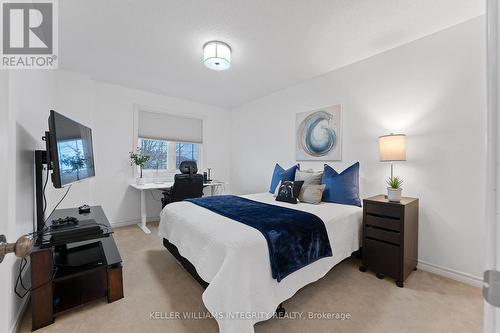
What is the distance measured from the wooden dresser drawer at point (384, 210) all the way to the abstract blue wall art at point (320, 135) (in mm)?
960

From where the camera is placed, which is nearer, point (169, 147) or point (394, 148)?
point (394, 148)

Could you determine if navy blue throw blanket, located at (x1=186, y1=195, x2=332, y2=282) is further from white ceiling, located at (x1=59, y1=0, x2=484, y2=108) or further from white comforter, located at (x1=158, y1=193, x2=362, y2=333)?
white ceiling, located at (x1=59, y1=0, x2=484, y2=108)

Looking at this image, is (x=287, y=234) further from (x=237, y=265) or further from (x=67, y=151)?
(x=67, y=151)

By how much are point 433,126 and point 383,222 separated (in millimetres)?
1142

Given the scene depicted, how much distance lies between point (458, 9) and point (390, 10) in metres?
0.59

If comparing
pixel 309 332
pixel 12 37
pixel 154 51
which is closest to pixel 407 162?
pixel 309 332

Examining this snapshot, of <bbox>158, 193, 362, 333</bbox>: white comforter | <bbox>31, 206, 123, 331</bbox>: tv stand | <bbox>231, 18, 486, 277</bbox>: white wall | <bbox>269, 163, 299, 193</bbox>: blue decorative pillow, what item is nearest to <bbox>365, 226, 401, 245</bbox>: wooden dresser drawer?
<bbox>158, 193, 362, 333</bbox>: white comforter

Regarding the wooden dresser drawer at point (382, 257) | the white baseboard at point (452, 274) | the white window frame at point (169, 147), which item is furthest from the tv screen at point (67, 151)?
the white baseboard at point (452, 274)

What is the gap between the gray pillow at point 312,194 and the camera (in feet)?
8.46

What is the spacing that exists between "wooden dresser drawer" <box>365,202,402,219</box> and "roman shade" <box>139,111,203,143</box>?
359 centimetres

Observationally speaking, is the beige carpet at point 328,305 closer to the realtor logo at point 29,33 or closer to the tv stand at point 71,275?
the tv stand at point 71,275

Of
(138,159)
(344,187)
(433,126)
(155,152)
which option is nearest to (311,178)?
(344,187)

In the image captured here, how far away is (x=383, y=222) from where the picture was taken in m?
2.09

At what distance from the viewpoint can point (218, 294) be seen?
4.25ft
